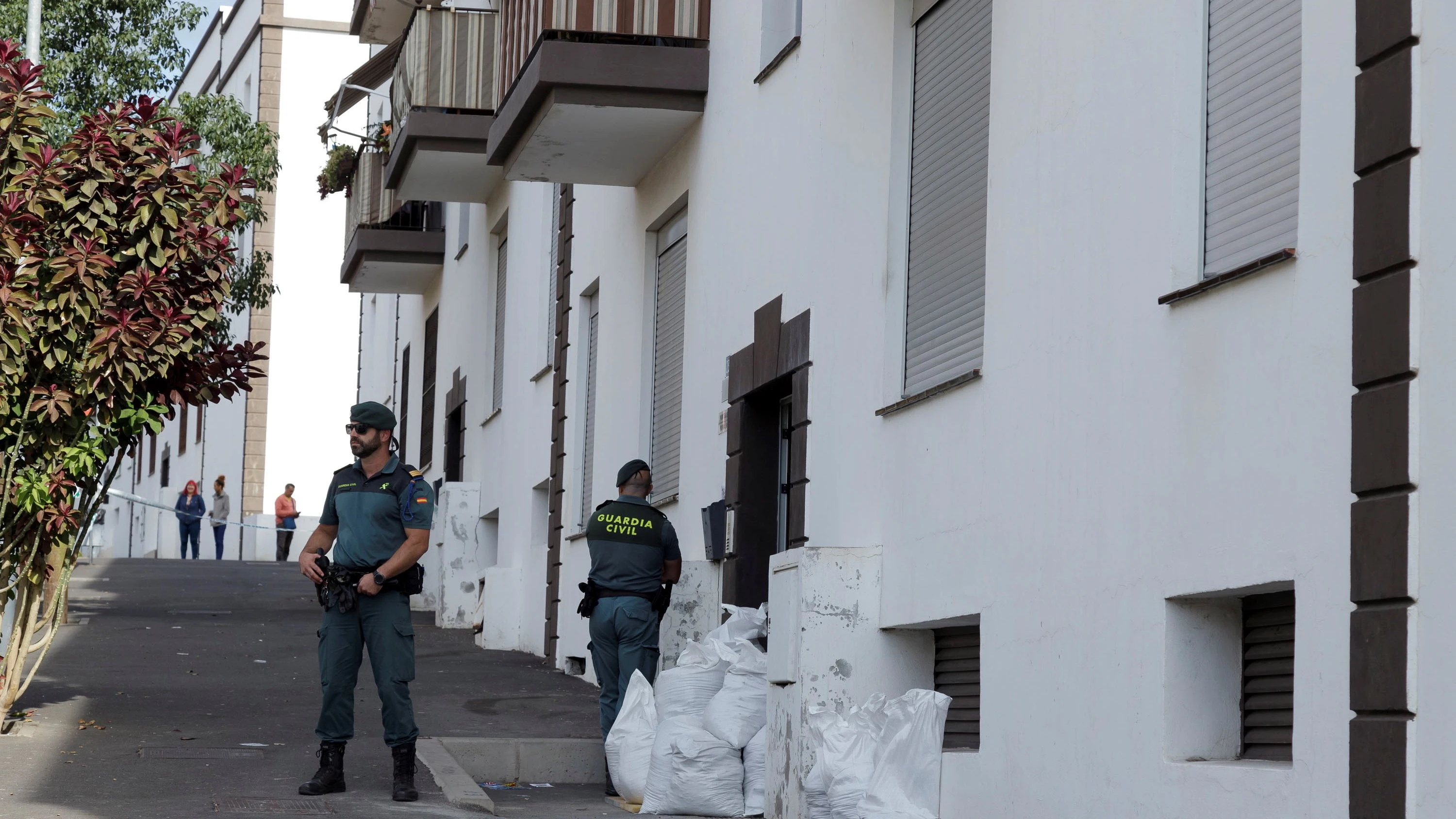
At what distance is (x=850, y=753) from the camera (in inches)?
347

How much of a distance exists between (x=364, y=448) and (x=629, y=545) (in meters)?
2.30

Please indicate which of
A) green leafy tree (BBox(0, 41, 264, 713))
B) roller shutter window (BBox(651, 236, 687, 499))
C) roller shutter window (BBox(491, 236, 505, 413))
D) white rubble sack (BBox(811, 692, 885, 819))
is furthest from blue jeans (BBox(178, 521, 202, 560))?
white rubble sack (BBox(811, 692, 885, 819))

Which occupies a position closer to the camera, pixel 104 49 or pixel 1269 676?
pixel 1269 676

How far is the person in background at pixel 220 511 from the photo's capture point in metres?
39.5

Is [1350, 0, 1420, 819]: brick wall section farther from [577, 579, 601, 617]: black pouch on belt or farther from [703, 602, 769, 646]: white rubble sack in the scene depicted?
[577, 579, 601, 617]: black pouch on belt

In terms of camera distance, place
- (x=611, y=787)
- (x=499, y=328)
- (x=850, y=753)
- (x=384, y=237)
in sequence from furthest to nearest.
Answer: (x=384, y=237) → (x=499, y=328) → (x=611, y=787) → (x=850, y=753)

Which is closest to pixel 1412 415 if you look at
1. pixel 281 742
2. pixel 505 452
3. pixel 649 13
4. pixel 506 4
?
pixel 281 742

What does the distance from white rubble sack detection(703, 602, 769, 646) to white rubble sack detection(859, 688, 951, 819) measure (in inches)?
76.3

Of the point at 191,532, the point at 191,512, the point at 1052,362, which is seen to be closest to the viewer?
the point at 1052,362

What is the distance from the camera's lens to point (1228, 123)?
23.1 feet

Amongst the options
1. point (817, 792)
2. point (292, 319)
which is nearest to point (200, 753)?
point (817, 792)

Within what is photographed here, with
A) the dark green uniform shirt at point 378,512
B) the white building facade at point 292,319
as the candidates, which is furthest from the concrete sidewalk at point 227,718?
the white building facade at point 292,319

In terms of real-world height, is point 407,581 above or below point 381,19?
below

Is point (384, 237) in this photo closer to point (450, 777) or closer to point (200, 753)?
point (200, 753)
